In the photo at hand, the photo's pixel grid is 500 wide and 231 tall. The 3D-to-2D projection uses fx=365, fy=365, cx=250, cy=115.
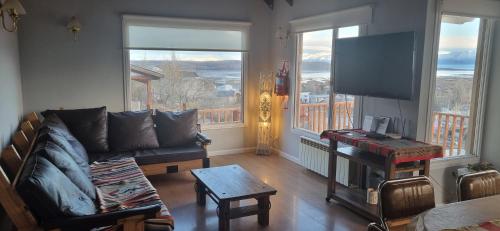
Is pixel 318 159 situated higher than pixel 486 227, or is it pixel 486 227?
pixel 486 227

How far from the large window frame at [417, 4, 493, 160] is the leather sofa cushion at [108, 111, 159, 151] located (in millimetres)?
3042

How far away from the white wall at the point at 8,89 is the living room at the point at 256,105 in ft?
0.12

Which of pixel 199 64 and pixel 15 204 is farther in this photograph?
pixel 199 64

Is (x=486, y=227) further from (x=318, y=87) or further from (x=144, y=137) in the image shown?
(x=144, y=137)

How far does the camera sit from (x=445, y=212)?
184 centimetres

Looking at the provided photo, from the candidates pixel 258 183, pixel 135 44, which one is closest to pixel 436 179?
pixel 258 183

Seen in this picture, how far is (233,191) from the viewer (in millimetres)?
3082

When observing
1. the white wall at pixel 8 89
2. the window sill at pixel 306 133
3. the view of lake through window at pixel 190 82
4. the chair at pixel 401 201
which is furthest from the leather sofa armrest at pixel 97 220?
the view of lake through window at pixel 190 82

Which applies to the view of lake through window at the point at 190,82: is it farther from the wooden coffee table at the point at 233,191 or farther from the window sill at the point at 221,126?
the wooden coffee table at the point at 233,191

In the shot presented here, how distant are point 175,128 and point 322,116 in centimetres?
195

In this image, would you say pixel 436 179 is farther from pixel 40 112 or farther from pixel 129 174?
pixel 40 112

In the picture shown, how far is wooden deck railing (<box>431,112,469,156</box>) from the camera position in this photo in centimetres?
387

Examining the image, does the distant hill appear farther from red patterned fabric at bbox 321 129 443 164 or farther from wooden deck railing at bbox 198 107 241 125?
red patterned fabric at bbox 321 129 443 164

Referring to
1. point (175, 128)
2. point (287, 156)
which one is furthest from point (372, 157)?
point (175, 128)
